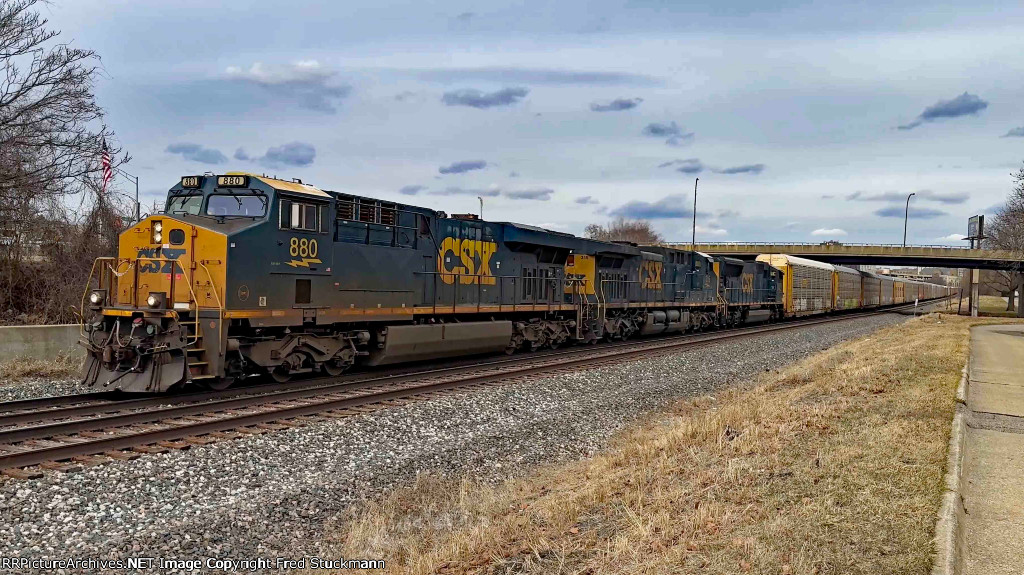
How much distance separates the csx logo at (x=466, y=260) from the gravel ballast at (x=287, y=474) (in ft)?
12.1

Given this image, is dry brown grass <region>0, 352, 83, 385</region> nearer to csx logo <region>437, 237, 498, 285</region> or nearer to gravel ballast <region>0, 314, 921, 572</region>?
gravel ballast <region>0, 314, 921, 572</region>

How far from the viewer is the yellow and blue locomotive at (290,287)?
405 inches

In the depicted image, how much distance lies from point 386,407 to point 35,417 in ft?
14.5

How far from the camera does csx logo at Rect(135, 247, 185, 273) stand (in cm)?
1067

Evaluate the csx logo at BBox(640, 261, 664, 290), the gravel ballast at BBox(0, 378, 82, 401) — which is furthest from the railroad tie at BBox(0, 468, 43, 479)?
the csx logo at BBox(640, 261, 664, 290)

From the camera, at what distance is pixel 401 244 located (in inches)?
551

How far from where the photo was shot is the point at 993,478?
680 cm

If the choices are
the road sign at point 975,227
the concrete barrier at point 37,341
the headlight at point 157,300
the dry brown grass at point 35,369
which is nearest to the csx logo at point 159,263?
the headlight at point 157,300

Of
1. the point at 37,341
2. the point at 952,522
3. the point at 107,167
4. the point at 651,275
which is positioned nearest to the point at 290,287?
the point at 37,341

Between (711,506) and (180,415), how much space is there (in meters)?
6.95

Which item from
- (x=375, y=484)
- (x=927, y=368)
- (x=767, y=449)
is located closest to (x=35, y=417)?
(x=375, y=484)

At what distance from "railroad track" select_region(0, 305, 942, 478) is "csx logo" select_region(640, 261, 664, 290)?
1059 centimetres

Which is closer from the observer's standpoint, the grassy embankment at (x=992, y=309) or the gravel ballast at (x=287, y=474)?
the gravel ballast at (x=287, y=474)

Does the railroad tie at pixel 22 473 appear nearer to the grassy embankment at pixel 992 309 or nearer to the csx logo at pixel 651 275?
the csx logo at pixel 651 275
